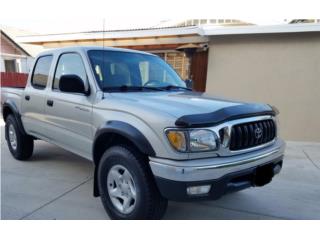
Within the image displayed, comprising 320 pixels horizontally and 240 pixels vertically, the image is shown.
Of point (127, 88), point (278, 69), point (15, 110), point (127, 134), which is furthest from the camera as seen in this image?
point (278, 69)

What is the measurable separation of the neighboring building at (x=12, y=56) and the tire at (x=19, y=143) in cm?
1475

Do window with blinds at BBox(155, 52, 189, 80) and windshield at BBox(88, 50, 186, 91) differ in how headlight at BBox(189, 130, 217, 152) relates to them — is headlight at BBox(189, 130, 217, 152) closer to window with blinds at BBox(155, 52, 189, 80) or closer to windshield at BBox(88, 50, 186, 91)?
windshield at BBox(88, 50, 186, 91)

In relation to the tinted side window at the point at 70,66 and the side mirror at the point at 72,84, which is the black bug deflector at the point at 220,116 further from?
the tinted side window at the point at 70,66

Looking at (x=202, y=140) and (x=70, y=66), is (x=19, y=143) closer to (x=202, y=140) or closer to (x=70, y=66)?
(x=70, y=66)

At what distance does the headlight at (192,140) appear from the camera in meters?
2.53

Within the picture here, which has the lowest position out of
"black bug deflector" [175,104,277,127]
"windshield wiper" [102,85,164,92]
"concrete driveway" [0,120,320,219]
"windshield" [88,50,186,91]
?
"concrete driveway" [0,120,320,219]

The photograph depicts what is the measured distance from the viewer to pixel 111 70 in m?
3.69

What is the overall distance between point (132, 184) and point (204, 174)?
0.78 metres

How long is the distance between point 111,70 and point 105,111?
2.30 feet

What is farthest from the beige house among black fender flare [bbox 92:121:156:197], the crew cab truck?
black fender flare [bbox 92:121:156:197]

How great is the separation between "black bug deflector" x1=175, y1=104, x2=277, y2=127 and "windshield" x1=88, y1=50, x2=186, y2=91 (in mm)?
1256

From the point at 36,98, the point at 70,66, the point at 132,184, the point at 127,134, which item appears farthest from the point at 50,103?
the point at 132,184

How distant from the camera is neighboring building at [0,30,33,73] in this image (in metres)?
18.3

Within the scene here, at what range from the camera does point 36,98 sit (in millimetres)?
4574
